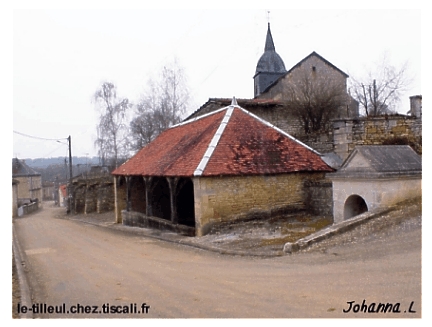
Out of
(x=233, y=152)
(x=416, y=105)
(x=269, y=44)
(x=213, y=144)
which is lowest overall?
(x=233, y=152)

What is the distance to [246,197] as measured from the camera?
1291 cm

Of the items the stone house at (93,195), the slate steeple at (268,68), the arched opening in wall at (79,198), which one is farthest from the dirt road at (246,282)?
the slate steeple at (268,68)

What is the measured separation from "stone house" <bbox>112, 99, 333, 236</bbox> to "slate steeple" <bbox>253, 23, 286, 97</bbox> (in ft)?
54.8

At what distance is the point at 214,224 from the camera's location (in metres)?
12.3

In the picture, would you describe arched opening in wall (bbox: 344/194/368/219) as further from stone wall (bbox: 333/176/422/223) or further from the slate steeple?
the slate steeple

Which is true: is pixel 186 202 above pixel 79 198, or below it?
above

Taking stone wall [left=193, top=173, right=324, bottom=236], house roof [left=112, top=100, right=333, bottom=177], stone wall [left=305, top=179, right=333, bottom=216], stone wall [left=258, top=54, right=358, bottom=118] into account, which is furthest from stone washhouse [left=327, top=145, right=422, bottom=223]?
stone wall [left=258, top=54, right=358, bottom=118]

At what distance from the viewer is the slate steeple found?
32.8 metres

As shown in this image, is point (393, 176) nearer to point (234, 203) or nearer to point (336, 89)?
point (234, 203)

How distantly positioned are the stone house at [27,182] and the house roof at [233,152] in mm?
33746

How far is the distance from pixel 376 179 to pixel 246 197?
4.26 metres

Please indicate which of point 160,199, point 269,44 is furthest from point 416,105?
point 269,44

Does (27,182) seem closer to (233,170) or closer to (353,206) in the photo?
(233,170)

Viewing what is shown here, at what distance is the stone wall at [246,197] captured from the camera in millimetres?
12242
